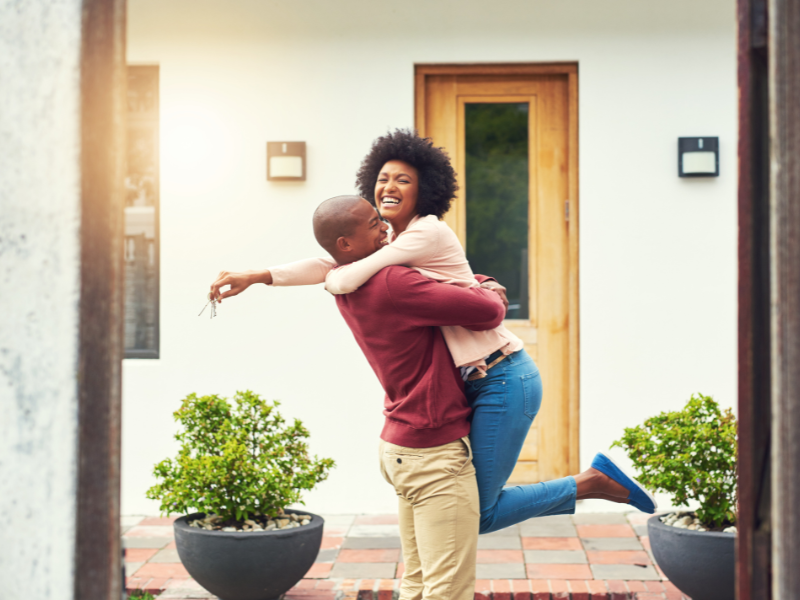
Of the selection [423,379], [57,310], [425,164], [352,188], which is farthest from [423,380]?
[352,188]

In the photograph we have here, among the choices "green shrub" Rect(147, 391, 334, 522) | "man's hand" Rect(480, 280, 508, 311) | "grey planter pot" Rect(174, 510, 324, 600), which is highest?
"man's hand" Rect(480, 280, 508, 311)

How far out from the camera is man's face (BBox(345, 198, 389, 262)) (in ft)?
8.29

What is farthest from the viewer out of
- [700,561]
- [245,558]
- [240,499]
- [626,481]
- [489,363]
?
[240,499]

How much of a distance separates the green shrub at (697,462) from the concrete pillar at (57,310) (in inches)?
90.2

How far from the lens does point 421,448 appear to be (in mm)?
2490

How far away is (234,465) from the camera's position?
3.30 meters

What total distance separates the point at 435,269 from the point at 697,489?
1.55m

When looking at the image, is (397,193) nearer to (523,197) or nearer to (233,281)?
(233,281)

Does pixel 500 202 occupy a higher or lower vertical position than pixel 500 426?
higher

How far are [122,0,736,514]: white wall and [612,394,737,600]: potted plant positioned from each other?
58.3 inches

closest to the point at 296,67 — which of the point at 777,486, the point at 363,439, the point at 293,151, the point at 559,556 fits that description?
the point at 293,151

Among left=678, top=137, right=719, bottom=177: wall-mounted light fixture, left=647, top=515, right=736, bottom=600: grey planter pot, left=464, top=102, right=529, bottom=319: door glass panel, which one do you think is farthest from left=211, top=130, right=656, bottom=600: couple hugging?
left=678, top=137, right=719, bottom=177: wall-mounted light fixture

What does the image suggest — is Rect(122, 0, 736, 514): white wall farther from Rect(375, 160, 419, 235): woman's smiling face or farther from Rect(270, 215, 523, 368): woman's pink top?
Rect(270, 215, 523, 368): woman's pink top

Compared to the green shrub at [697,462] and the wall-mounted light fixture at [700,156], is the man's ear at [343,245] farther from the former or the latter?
the wall-mounted light fixture at [700,156]
